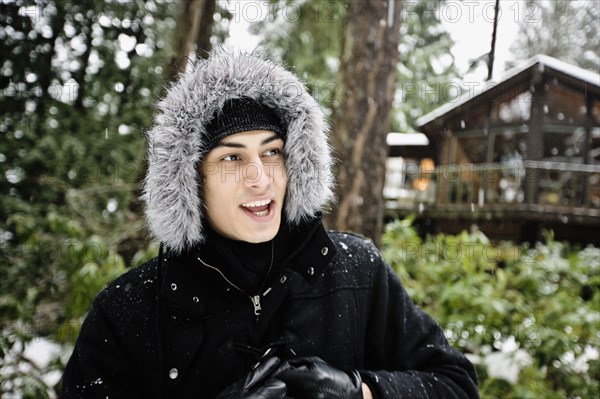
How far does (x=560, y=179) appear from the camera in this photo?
1141 centimetres

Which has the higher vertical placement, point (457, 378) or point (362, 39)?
point (362, 39)

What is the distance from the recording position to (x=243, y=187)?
159 centimetres

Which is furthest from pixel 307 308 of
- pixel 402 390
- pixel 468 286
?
pixel 468 286

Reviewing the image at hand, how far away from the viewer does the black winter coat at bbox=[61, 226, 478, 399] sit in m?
1.61

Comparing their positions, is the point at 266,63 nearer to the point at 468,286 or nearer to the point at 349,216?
the point at 349,216

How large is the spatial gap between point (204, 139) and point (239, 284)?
55 centimetres

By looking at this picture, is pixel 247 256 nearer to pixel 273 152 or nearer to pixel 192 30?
pixel 273 152

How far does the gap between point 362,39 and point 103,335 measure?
2.71 metres

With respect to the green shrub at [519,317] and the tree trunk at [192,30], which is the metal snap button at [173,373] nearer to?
the green shrub at [519,317]

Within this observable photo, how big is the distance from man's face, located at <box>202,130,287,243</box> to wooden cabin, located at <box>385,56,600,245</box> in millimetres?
8066

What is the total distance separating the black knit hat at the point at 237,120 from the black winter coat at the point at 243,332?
47 cm

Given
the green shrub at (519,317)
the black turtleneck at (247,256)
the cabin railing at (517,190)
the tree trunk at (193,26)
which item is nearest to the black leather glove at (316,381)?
the black turtleneck at (247,256)

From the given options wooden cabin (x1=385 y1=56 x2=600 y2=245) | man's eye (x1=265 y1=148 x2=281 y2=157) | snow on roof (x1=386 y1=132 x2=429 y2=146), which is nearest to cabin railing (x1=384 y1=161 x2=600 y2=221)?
wooden cabin (x1=385 y1=56 x2=600 y2=245)

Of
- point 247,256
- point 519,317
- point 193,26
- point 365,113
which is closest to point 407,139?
point 193,26
